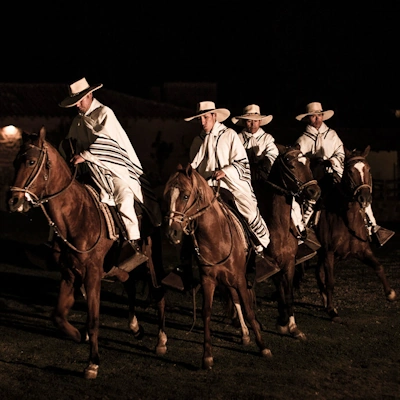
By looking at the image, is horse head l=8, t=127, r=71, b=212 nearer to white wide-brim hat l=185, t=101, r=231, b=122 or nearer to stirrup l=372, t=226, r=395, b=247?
white wide-brim hat l=185, t=101, r=231, b=122

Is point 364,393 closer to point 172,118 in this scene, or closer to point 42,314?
point 42,314

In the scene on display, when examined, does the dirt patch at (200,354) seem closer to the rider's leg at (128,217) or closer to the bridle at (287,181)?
the rider's leg at (128,217)

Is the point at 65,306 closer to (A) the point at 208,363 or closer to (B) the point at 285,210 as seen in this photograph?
(A) the point at 208,363

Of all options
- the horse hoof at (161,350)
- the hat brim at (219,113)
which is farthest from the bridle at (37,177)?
the horse hoof at (161,350)

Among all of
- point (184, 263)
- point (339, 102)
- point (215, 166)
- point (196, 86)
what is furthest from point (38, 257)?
point (339, 102)

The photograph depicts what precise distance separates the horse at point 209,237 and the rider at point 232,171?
0.96 ft

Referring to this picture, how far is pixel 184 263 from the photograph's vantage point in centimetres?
945

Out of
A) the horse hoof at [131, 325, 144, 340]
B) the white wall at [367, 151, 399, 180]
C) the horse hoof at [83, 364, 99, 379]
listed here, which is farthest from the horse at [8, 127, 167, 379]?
the white wall at [367, 151, 399, 180]

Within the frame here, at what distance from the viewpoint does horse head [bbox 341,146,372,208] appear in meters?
10.9

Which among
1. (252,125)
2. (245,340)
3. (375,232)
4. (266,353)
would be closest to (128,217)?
(245,340)

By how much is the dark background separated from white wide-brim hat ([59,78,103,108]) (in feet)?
99.3

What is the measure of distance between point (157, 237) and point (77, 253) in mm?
1768

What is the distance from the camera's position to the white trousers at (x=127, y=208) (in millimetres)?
9117

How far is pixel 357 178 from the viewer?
11.0 meters
